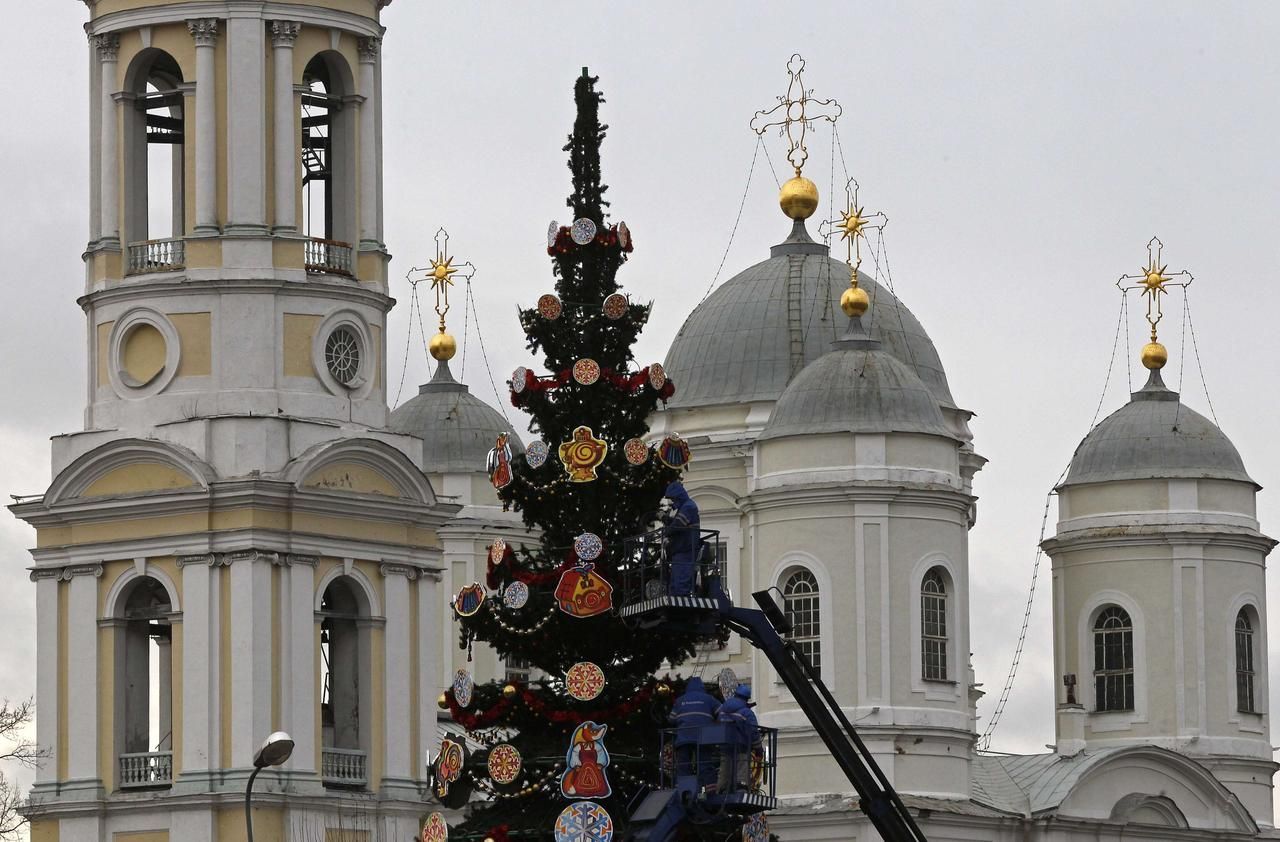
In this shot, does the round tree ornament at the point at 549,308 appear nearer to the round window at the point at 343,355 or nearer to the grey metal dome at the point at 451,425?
the round window at the point at 343,355

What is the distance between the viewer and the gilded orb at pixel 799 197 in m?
87.6

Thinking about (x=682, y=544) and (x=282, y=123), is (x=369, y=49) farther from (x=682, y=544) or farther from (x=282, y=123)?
(x=682, y=544)

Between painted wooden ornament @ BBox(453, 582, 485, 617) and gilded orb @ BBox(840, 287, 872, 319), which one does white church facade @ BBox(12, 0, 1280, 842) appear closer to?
painted wooden ornament @ BBox(453, 582, 485, 617)

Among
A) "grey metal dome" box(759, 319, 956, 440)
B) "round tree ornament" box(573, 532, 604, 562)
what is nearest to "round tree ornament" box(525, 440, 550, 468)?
"round tree ornament" box(573, 532, 604, 562)

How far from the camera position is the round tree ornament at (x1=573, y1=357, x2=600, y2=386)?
4478 centimetres

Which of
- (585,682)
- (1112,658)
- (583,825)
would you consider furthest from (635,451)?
(1112,658)

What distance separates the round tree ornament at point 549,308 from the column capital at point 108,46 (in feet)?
59.9

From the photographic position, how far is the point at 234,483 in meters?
59.8

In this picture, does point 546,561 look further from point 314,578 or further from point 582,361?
point 314,578

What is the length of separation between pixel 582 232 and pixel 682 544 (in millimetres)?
3870

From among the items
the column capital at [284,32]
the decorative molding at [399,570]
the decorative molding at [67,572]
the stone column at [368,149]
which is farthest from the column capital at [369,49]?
the decorative molding at [67,572]

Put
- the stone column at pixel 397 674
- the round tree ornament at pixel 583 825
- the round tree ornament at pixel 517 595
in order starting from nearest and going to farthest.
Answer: the round tree ornament at pixel 583 825 → the round tree ornament at pixel 517 595 → the stone column at pixel 397 674

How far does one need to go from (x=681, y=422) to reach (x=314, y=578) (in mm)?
26427

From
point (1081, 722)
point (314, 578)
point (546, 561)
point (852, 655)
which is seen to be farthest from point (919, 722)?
point (546, 561)
